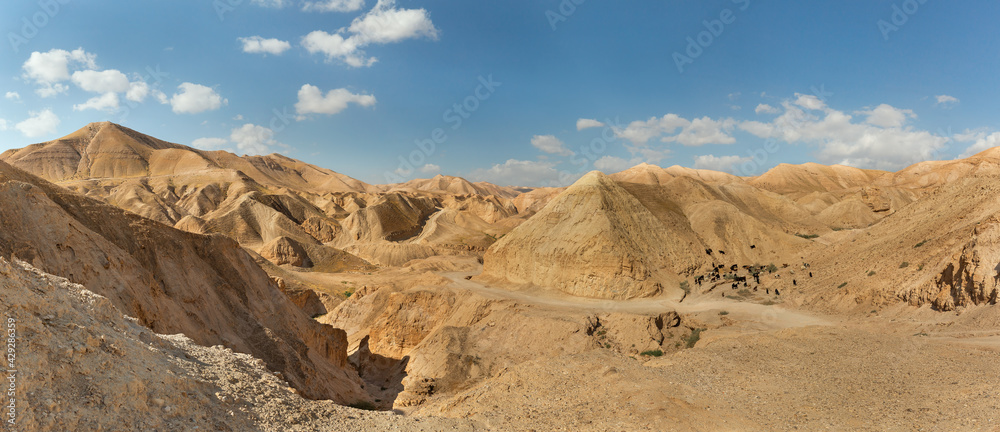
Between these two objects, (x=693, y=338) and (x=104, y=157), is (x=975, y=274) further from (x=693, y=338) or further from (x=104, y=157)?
(x=104, y=157)

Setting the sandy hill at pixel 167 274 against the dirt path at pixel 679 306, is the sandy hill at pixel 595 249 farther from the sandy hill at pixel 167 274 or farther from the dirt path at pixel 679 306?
the sandy hill at pixel 167 274

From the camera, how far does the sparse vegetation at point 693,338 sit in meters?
21.2

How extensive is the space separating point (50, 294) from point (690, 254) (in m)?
39.2

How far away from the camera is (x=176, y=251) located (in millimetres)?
14148

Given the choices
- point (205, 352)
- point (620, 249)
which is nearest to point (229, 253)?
point (205, 352)

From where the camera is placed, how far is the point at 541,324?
910 inches

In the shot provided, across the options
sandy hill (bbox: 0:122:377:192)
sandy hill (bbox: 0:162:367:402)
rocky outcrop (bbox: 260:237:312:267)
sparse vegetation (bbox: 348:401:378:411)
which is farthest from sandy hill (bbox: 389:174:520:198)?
sparse vegetation (bbox: 348:401:378:411)

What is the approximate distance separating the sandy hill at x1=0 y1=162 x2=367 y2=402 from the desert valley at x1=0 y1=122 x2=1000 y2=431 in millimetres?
72

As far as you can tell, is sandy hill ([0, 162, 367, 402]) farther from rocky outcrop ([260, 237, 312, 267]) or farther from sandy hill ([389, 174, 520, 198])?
sandy hill ([389, 174, 520, 198])

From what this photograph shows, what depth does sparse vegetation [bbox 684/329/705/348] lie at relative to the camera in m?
21.2

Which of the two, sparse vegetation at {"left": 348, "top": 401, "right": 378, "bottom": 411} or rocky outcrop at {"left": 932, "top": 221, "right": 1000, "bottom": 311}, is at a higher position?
rocky outcrop at {"left": 932, "top": 221, "right": 1000, "bottom": 311}

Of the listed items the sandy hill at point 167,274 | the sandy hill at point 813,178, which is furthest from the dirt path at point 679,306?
the sandy hill at point 813,178

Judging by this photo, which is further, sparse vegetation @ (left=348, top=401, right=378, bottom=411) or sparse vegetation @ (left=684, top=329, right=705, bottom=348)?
sparse vegetation @ (left=684, top=329, right=705, bottom=348)

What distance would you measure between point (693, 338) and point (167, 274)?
71.9ft
